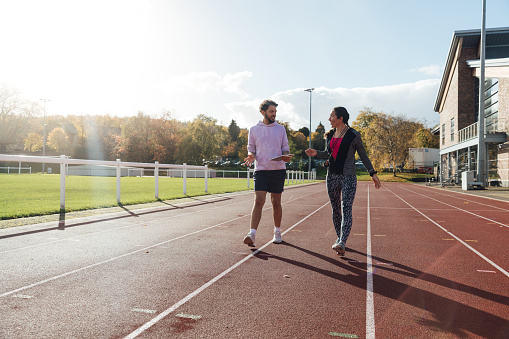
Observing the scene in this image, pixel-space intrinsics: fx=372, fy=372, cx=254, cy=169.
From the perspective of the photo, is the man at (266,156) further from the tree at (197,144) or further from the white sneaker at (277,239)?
the tree at (197,144)

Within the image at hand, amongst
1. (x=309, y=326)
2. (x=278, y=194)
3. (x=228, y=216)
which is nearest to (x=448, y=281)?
(x=309, y=326)

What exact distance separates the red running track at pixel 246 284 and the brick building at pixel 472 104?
22638 mm

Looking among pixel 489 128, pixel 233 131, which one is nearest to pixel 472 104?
pixel 489 128

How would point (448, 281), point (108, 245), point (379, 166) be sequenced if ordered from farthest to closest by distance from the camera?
point (379, 166) → point (108, 245) → point (448, 281)

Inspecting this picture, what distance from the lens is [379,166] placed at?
5906 centimetres

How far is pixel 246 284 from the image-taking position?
384cm

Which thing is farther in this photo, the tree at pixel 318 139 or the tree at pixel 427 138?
the tree at pixel 318 139

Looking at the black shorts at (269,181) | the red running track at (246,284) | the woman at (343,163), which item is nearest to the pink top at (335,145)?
the woman at (343,163)

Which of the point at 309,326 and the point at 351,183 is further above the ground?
the point at 351,183

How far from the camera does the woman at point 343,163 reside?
5.11 meters

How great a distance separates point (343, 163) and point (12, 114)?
2439 inches

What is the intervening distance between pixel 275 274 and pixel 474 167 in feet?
106

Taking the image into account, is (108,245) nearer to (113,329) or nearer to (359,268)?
(113,329)

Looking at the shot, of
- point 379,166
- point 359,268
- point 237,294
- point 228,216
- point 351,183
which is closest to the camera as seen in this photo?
point 237,294
